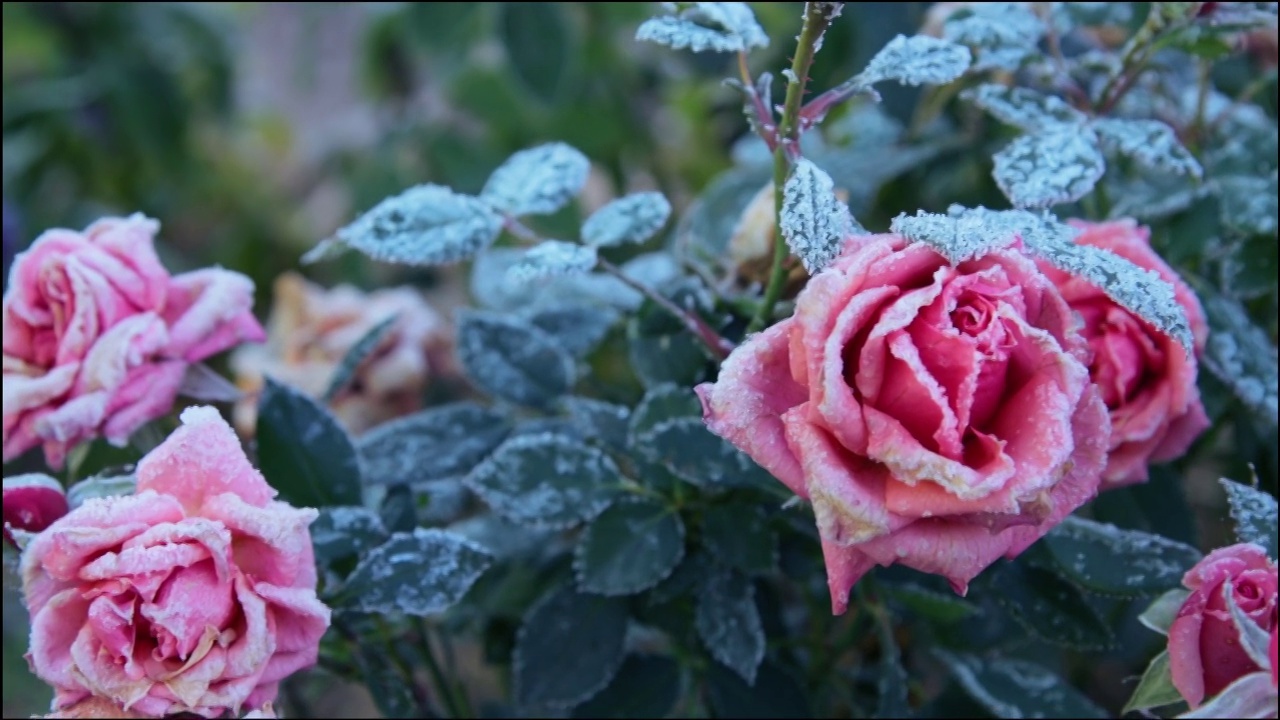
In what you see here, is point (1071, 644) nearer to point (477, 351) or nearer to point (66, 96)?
point (477, 351)

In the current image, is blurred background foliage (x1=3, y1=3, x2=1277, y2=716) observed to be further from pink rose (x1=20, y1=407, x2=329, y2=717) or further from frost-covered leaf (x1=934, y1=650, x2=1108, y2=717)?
pink rose (x1=20, y1=407, x2=329, y2=717)

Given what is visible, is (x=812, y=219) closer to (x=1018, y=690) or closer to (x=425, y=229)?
(x=425, y=229)

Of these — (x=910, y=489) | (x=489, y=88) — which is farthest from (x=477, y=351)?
(x=489, y=88)

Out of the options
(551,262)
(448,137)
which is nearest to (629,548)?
(551,262)

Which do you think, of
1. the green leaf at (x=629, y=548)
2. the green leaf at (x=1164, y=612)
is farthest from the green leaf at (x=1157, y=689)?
the green leaf at (x=629, y=548)

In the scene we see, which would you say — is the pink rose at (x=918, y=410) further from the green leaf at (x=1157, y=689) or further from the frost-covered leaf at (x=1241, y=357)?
the frost-covered leaf at (x=1241, y=357)
